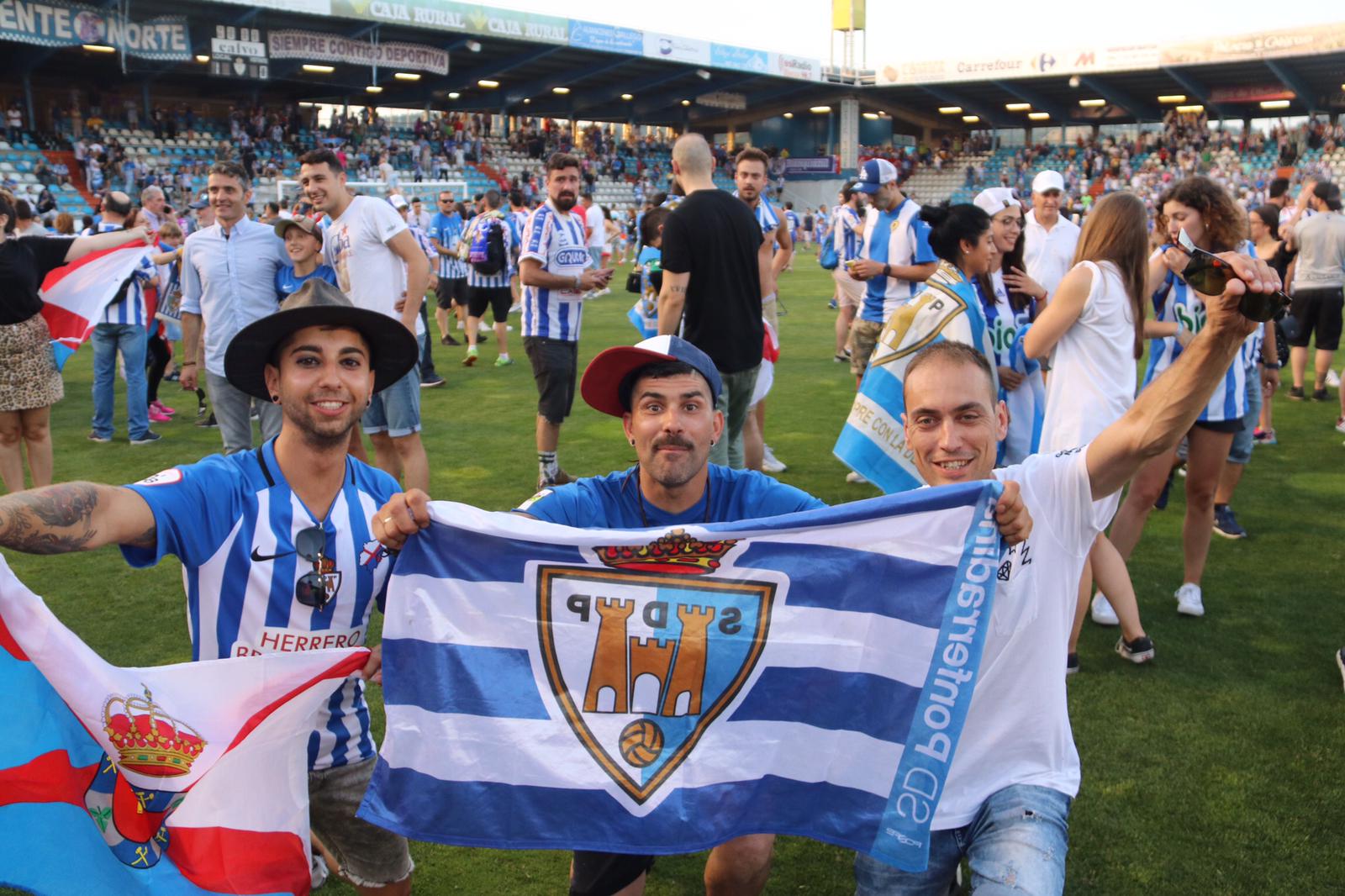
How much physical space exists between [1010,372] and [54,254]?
581cm

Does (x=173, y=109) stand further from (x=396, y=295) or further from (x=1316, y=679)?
(x=1316, y=679)

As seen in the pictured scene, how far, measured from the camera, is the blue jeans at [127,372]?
925cm

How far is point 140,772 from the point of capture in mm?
2396

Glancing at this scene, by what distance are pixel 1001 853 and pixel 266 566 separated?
191 centimetres

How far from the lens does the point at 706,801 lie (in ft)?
7.96

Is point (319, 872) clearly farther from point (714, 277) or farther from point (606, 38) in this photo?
point (606, 38)

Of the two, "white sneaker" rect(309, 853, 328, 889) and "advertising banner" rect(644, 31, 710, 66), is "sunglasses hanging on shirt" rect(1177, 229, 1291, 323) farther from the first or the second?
"advertising banner" rect(644, 31, 710, 66)

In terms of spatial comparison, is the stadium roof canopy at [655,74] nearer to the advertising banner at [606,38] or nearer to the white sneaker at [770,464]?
the advertising banner at [606,38]

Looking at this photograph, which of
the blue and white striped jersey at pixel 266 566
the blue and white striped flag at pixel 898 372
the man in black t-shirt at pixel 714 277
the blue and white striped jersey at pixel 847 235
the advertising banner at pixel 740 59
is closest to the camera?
the blue and white striped jersey at pixel 266 566

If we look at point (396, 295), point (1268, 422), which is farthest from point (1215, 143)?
point (396, 295)

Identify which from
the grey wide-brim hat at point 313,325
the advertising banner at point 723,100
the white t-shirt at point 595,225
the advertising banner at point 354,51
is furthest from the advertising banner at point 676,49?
the grey wide-brim hat at point 313,325

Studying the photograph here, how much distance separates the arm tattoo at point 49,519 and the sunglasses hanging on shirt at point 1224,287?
246 centimetres

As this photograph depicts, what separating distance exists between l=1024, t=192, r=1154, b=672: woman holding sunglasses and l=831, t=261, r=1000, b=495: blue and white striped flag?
0.29 metres

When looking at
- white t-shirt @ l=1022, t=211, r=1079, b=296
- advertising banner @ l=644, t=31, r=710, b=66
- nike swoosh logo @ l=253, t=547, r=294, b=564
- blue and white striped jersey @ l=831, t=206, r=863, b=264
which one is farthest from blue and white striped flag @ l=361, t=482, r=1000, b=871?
advertising banner @ l=644, t=31, r=710, b=66
